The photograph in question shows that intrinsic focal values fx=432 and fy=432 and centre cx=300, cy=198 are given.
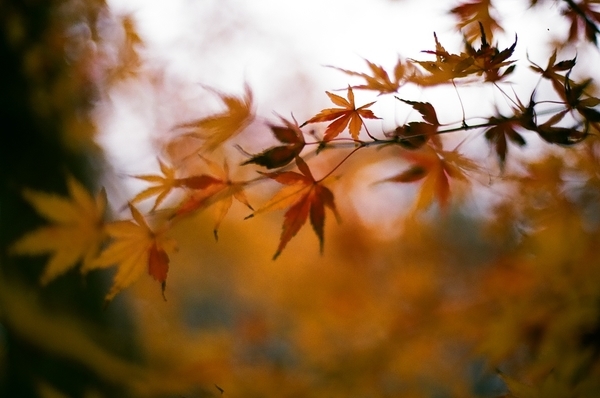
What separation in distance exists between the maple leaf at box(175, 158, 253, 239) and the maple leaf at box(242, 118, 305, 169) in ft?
0.25

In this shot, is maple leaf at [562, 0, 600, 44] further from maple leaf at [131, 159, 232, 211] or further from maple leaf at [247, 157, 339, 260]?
maple leaf at [131, 159, 232, 211]

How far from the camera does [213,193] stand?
19.2 inches

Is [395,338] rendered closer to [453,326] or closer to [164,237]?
[453,326]

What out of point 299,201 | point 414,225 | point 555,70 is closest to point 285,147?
point 299,201

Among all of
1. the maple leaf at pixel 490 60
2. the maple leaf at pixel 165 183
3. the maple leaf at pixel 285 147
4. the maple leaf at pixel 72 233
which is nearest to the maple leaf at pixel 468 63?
the maple leaf at pixel 490 60

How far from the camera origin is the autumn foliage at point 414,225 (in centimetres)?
44

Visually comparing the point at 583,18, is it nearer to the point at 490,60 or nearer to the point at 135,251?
the point at 490,60

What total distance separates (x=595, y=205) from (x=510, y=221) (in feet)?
0.59

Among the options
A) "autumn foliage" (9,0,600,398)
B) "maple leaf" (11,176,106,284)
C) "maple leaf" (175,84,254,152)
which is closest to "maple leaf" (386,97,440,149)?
"autumn foliage" (9,0,600,398)

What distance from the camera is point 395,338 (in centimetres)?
95

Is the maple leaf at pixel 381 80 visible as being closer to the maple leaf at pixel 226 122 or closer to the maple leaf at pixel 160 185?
the maple leaf at pixel 226 122

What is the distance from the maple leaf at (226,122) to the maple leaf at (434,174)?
175 mm

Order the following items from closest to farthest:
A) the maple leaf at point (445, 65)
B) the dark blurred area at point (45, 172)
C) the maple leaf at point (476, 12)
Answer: the maple leaf at point (445, 65), the maple leaf at point (476, 12), the dark blurred area at point (45, 172)

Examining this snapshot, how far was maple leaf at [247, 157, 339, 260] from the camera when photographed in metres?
0.44
